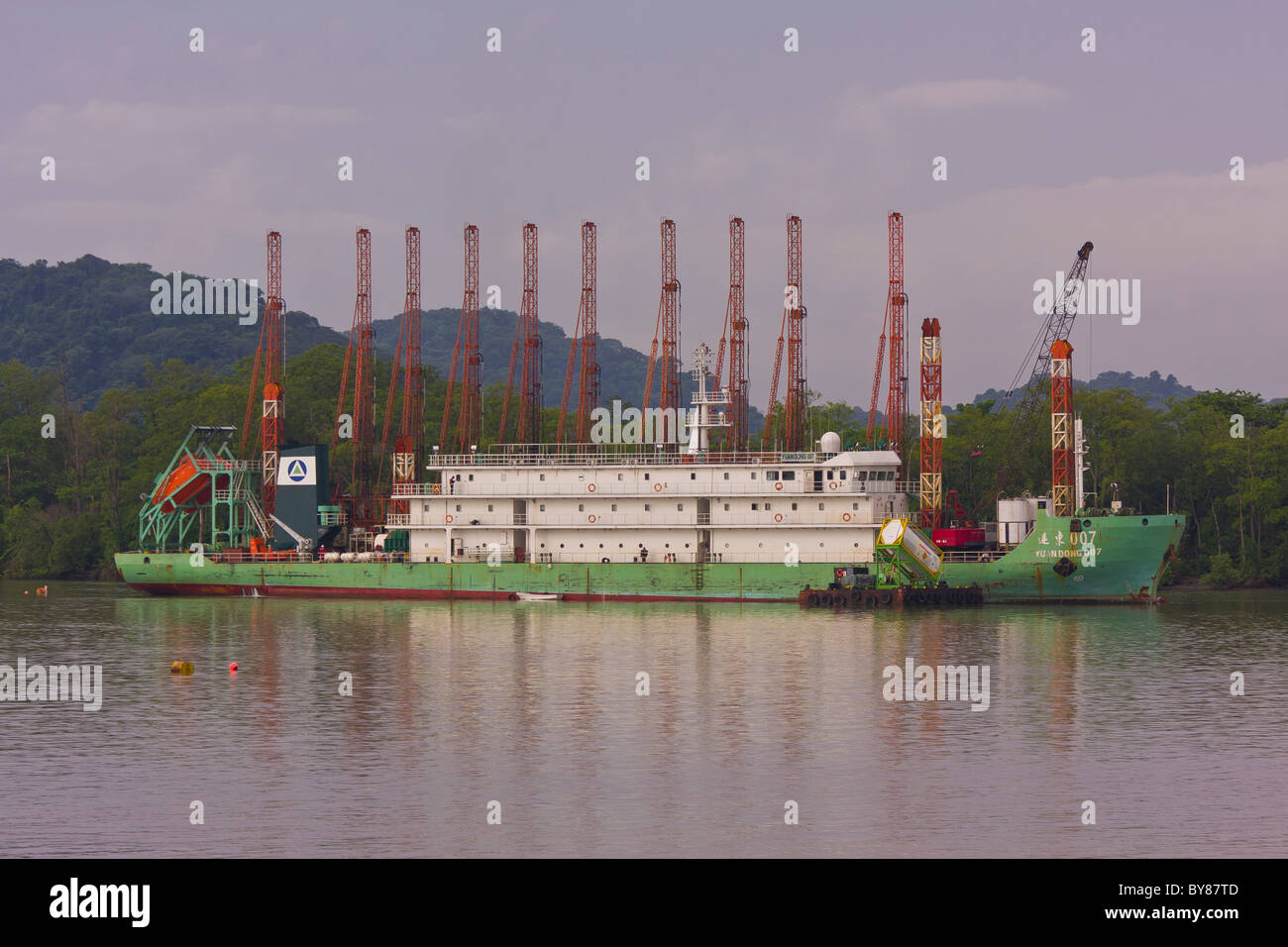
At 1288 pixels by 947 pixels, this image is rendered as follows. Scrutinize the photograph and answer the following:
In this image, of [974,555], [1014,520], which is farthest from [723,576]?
[1014,520]

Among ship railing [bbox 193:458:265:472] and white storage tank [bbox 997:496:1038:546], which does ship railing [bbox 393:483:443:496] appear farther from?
white storage tank [bbox 997:496:1038:546]

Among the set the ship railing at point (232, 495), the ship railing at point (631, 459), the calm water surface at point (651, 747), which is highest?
the ship railing at point (631, 459)

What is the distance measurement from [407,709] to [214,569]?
48.0 meters

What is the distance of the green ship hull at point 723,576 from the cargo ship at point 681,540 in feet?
0.25

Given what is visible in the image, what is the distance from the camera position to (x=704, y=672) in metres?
47.9

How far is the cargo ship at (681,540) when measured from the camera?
7350 cm

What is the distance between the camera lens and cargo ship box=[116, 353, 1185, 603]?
7350 centimetres

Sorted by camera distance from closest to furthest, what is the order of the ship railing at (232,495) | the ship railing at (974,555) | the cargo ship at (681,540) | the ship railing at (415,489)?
the cargo ship at (681,540) < the ship railing at (974,555) < the ship railing at (415,489) < the ship railing at (232,495)

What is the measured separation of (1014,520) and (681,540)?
1759 cm

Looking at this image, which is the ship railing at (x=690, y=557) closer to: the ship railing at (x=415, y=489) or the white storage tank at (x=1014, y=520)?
the ship railing at (x=415, y=489)

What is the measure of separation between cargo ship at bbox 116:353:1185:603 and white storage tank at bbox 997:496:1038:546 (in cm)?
10

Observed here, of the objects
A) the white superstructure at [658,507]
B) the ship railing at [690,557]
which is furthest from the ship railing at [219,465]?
the ship railing at [690,557]

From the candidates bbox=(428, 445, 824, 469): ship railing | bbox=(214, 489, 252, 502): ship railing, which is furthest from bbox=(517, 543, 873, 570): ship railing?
bbox=(214, 489, 252, 502): ship railing
